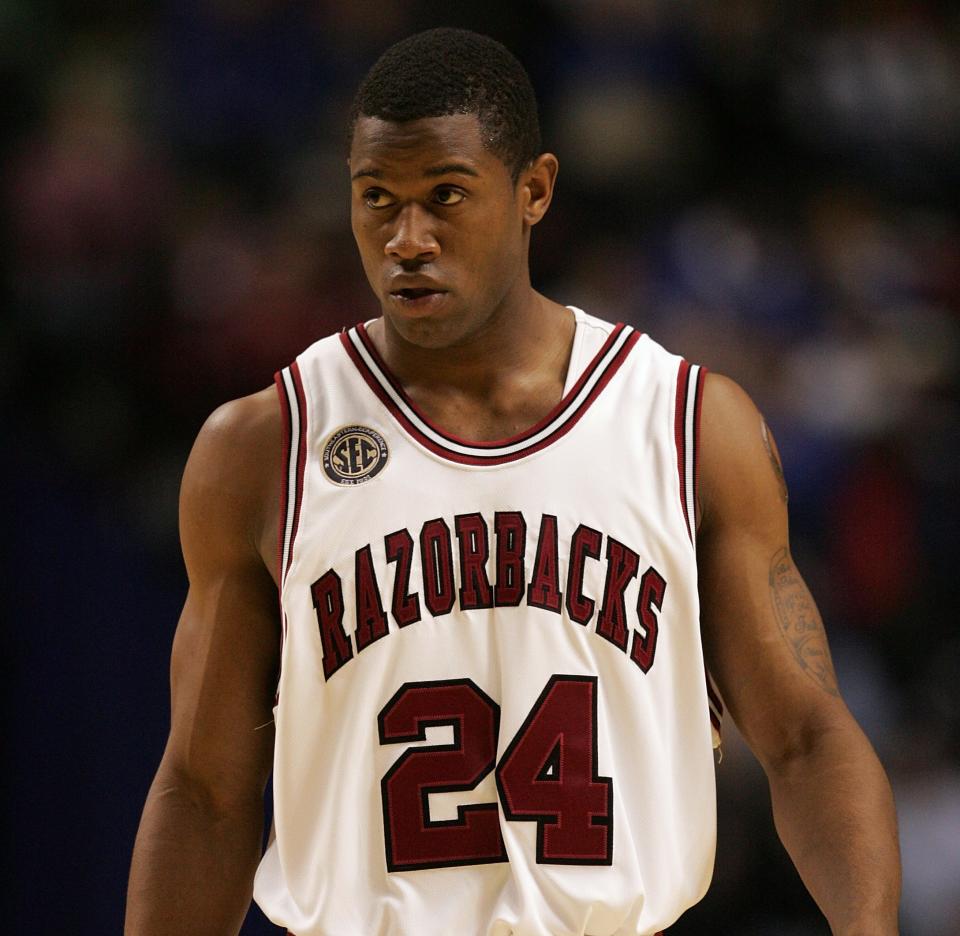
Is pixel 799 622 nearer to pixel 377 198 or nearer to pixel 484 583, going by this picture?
pixel 484 583

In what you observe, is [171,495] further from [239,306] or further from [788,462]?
[788,462]

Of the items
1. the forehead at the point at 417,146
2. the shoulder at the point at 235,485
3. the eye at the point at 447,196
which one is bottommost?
the shoulder at the point at 235,485

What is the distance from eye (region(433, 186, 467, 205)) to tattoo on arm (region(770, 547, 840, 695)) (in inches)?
31.7

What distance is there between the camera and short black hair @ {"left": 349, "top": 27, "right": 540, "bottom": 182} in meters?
2.72

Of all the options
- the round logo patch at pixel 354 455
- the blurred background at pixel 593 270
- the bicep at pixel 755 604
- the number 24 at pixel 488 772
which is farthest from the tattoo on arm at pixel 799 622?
the blurred background at pixel 593 270

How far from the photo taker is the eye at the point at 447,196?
273 cm

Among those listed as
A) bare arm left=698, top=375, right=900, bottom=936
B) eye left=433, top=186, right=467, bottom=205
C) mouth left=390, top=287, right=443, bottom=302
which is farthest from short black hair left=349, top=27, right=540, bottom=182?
bare arm left=698, top=375, right=900, bottom=936

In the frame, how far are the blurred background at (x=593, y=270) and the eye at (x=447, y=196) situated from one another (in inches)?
81.5

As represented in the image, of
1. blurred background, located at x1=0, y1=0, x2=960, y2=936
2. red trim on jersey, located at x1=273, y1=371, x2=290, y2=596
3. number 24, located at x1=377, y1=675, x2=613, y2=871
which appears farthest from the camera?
blurred background, located at x1=0, y1=0, x2=960, y2=936

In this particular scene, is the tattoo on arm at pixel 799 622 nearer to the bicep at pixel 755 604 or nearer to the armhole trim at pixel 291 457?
the bicep at pixel 755 604

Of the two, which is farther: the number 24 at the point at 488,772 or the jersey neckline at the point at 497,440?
the jersey neckline at the point at 497,440

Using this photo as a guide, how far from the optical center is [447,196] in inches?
107

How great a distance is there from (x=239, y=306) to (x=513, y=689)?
3.10 meters

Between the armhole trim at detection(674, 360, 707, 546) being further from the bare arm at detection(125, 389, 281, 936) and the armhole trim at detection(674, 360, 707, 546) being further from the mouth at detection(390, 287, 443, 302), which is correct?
the bare arm at detection(125, 389, 281, 936)
